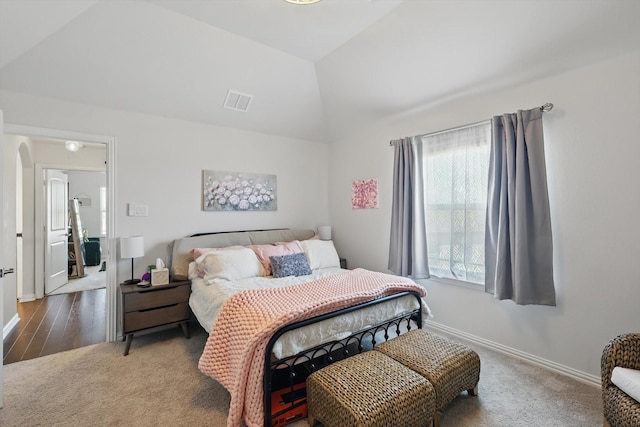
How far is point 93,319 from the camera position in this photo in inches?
139

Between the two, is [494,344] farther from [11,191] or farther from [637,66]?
[11,191]

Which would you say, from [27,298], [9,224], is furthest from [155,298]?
[27,298]

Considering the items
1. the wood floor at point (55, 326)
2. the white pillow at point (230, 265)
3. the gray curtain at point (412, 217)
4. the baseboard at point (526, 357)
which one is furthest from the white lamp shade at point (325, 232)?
the wood floor at point (55, 326)

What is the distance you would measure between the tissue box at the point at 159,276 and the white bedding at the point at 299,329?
0.26 metres

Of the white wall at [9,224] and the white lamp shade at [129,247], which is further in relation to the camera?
the white wall at [9,224]

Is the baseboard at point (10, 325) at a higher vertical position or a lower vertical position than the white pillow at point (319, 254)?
lower

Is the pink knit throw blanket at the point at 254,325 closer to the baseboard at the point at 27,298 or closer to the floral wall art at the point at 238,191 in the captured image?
the floral wall art at the point at 238,191

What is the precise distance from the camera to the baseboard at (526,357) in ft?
7.10

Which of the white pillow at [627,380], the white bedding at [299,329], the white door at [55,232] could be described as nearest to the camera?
the white pillow at [627,380]

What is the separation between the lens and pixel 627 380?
1413mm

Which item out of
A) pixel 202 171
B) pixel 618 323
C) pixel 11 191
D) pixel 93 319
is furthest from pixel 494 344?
pixel 11 191

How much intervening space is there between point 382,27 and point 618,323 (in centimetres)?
288

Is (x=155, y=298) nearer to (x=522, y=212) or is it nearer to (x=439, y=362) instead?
(x=439, y=362)

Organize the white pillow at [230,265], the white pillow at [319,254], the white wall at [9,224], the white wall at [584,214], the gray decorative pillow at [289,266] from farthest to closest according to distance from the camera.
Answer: the white pillow at [319,254]
the white wall at [9,224]
the gray decorative pillow at [289,266]
the white pillow at [230,265]
the white wall at [584,214]
